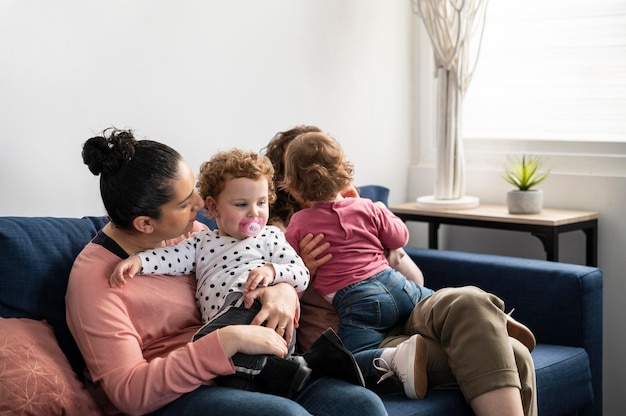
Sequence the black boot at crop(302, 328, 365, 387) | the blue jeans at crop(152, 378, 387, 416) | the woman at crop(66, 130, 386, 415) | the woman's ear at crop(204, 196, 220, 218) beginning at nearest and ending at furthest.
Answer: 1. the blue jeans at crop(152, 378, 387, 416)
2. the woman at crop(66, 130, 386, 415)
3. the black boot at crop(302, 328, 365, 387)
4. the woman's ear at crop(204, 196, 220, 218)

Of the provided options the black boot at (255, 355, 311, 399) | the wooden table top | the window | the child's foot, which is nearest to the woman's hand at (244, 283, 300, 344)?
the black boot at (255, 355, 311, 399)

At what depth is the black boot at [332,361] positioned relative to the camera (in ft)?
6.62

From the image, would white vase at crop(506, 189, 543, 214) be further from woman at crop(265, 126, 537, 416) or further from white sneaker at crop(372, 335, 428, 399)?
white sneaker at crop(372, 335, 428, 399)

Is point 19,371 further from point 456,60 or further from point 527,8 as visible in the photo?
point 527,8

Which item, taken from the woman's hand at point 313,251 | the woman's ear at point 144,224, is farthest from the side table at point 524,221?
the woman's ear at point 144,224

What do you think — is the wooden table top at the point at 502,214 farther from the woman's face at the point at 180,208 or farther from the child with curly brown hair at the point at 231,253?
the woman's face at the point at 180,208

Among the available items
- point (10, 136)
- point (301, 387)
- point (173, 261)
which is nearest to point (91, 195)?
point (10, 136)

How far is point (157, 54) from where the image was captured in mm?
2801

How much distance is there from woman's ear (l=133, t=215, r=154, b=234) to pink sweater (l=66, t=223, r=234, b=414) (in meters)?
0.09

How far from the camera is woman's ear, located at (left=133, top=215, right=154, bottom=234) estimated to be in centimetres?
210

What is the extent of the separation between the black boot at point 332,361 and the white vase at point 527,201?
1379mm

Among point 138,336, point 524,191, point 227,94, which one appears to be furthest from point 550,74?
point 138,336

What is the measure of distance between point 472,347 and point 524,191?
1.13 metres

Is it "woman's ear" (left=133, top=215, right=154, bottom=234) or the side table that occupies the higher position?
"woman's ear" (left=133, top=215, right=154, bottom=234)
